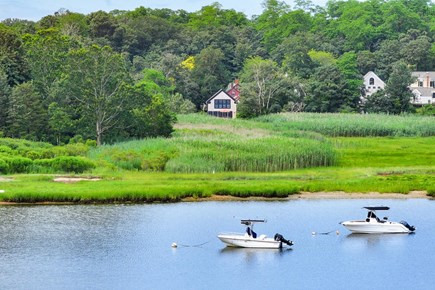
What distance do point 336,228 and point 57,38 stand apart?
60.5 m

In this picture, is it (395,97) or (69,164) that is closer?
(69,164)

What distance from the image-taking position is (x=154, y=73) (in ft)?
492

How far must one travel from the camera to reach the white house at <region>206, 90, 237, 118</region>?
15562 cm

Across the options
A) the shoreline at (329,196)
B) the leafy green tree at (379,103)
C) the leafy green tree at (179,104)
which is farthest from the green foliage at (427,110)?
the shoreline at (329,196)

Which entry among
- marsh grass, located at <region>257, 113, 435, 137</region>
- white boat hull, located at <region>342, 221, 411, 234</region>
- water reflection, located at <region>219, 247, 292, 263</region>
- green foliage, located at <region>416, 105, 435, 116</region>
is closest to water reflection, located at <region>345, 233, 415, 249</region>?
white boat hull, located at <region>342, 221, 411, 234</region>

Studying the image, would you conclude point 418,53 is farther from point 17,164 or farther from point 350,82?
point 17,164

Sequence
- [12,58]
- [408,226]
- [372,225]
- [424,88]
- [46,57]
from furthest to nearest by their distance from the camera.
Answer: [424,88]
[12,58]
[46,57]
[372,225]
[408,226]

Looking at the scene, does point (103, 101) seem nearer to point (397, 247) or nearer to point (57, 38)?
point (57, 38)

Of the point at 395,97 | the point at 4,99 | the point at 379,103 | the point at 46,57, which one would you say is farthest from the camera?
the point at 379,103

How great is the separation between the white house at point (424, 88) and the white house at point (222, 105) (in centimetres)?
2959

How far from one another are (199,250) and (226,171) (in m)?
28.5

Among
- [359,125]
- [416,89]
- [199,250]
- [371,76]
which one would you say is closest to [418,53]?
[416,89]

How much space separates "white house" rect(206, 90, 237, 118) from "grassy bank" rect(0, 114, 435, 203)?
52.7 m

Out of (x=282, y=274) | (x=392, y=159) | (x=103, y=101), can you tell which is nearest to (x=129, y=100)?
(x=103, y=101)
